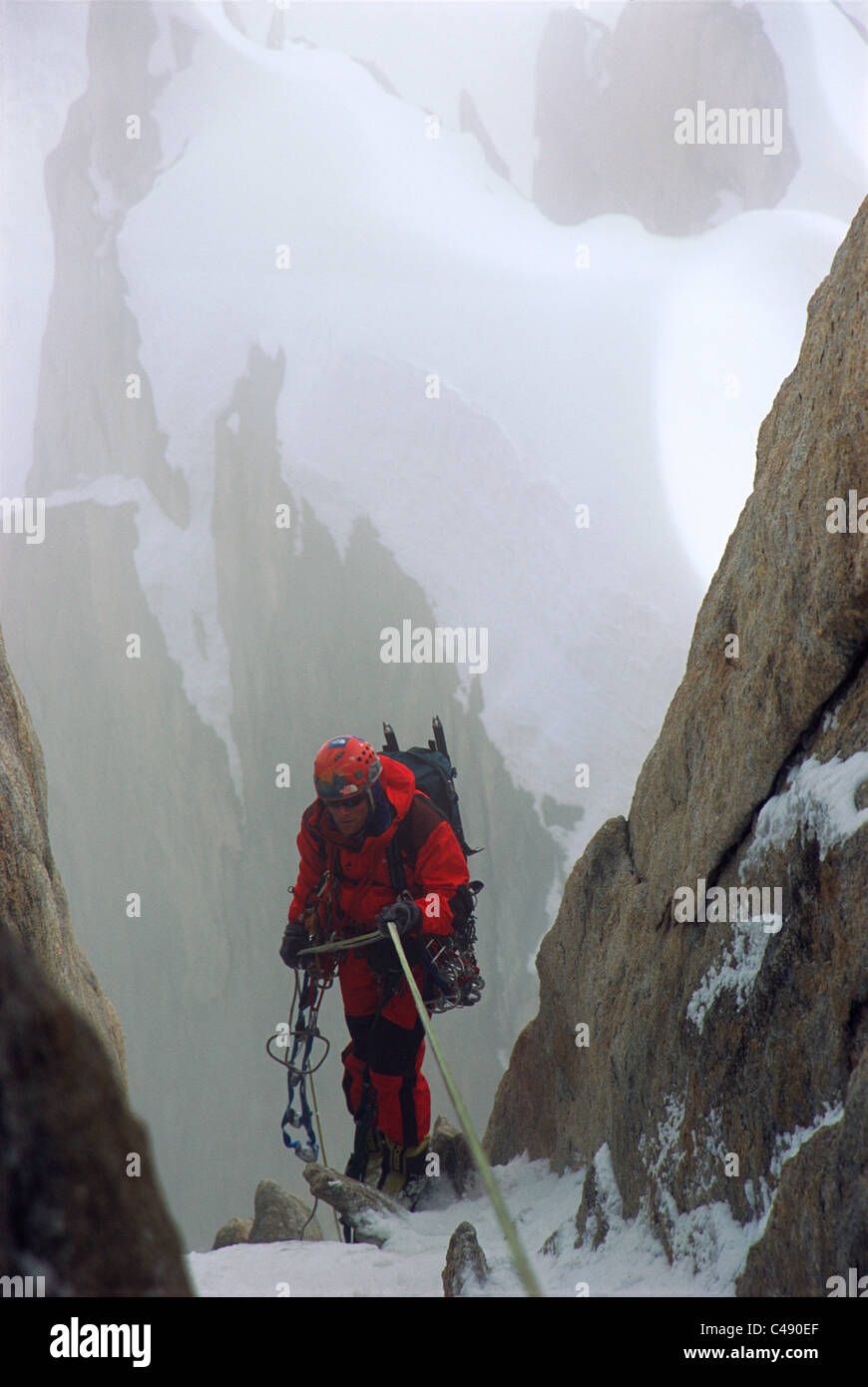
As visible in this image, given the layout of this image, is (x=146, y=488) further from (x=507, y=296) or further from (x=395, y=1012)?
(x=395, y=1012)

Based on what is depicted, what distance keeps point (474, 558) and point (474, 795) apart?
262 centimetres

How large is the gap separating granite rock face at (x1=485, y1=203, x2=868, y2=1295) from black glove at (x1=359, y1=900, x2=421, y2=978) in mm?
821

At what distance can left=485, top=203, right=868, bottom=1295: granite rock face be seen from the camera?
5.48ft

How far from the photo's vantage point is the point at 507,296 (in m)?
11.9

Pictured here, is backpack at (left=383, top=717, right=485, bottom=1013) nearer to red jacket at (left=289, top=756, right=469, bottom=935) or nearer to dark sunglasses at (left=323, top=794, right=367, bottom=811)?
red jacket at (left=289, top=756, right=469, bottom=935)

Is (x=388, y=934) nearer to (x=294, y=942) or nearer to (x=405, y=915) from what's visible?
(x=405, y=915)

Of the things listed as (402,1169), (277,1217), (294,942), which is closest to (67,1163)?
(294,942)

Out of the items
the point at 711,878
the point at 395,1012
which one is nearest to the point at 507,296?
the point at 395,1012

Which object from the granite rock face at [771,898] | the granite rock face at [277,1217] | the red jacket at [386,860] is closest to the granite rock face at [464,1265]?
the granite rock face at [771,898]

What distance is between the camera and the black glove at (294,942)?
3.89 metres

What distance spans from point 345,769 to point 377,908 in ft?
2.18

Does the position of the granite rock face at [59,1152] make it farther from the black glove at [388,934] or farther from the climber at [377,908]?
the climber at [377,908]

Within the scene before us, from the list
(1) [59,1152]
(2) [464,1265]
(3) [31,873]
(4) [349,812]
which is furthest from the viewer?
(4) [349,812]

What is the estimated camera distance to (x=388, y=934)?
339 cm
